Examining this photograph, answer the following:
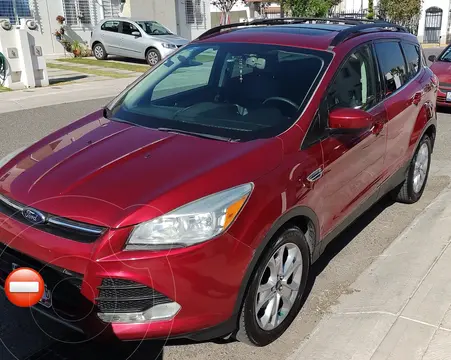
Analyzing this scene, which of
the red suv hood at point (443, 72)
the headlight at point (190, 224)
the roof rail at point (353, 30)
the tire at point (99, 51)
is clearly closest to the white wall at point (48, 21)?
the tire at point (99, 51)

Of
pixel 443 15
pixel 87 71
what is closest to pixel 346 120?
pixel 87 71

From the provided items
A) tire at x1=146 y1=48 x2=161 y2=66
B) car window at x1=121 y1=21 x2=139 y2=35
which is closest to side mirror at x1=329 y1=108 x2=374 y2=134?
tire at x1=146 y1=48 x2=161 y2=66

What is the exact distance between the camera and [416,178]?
4953mm

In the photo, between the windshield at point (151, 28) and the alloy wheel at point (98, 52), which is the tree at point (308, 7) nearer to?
the windshield at point (151, 28)

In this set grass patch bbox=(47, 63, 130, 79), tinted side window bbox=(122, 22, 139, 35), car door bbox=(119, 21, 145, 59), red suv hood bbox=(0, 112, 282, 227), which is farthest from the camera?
tinted side window bbox=(122, 22, 139, 35)

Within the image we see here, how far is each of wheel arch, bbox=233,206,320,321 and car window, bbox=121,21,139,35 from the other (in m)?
16.7

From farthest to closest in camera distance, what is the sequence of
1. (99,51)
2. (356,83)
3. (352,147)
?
(99,51) → (356,83) → (352,147)

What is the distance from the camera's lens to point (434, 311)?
10.3 feet

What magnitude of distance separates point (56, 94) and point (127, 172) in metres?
10.1

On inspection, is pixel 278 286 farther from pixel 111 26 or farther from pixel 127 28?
pixel 111 26

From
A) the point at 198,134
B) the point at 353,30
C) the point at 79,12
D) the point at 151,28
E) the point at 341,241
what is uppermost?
the point at 79,12

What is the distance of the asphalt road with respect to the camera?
9.20 ft

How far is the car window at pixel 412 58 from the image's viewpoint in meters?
4.69

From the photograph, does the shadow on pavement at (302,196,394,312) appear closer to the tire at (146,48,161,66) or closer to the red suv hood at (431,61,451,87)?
the red suv hood at (431,61,451,87)
